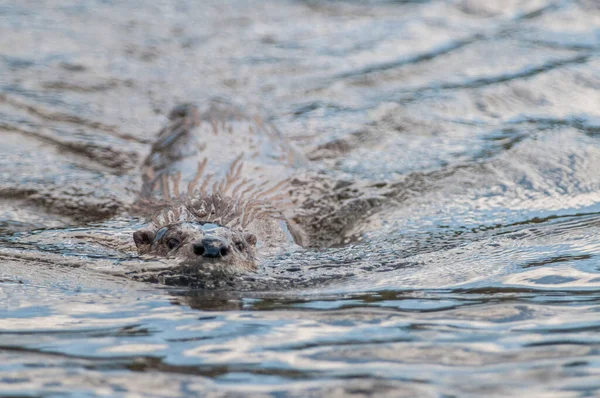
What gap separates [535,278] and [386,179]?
2.24 m

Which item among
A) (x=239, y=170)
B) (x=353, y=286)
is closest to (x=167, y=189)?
(x=239, y=170)

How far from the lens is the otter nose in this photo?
12.9ft

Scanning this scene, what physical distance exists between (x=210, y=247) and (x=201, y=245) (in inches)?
1.6

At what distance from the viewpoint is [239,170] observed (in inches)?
230

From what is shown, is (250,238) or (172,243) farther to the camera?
(250,238)

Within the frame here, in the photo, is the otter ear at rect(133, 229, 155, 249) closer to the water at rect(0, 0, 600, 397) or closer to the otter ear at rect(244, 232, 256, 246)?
the water at rect(0, 0, 600, 397)

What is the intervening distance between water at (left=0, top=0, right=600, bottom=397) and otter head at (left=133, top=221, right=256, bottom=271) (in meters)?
0.16

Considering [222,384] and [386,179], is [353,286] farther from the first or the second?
[386,179]

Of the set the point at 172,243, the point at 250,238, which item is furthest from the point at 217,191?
the point at 172,243

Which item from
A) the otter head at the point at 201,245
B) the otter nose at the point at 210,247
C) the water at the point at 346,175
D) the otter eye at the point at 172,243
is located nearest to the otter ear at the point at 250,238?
the otter head at the point at 201,245

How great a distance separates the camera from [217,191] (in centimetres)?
555

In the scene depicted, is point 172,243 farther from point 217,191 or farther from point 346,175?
point 346,175

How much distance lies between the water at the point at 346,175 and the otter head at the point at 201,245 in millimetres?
161

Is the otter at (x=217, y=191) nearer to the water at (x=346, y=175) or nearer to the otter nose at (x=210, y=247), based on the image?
the otter nose at (x=210, y=247)
